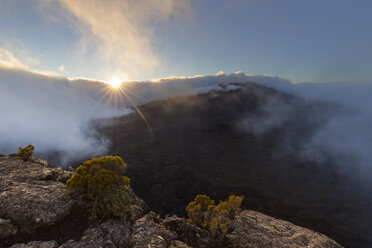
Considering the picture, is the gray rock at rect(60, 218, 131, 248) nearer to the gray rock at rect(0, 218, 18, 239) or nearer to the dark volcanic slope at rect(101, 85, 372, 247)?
the gray rock at rect(0, 218, 18, 239)

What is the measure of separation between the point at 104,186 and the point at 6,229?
3041 mm

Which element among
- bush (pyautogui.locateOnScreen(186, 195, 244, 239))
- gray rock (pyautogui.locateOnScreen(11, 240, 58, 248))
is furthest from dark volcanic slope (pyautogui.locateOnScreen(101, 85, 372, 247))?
gray rock (pyautogui.locateOnScreen(11, 240, 58, 248))

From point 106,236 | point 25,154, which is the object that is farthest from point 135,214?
point 25,154

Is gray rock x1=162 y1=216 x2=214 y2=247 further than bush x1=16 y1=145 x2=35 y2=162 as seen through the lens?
No

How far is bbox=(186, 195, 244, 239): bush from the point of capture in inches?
295

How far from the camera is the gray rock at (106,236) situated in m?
5.58

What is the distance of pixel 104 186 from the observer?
288 inches

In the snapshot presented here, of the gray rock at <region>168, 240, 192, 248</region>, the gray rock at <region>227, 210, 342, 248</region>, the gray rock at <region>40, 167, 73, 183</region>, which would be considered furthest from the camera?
the gray rock at <region>40, 167, 73, 183</region>

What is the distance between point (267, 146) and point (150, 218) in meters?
48.2

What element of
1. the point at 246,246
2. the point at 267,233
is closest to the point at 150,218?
the point at 246,246

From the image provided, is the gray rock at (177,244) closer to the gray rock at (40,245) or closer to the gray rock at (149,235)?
the gray rock at (149,235)

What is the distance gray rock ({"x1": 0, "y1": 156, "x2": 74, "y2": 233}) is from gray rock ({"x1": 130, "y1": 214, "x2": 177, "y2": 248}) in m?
2.97

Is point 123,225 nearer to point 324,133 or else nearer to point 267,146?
point 267,146

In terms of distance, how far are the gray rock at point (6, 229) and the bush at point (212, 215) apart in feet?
22.2
